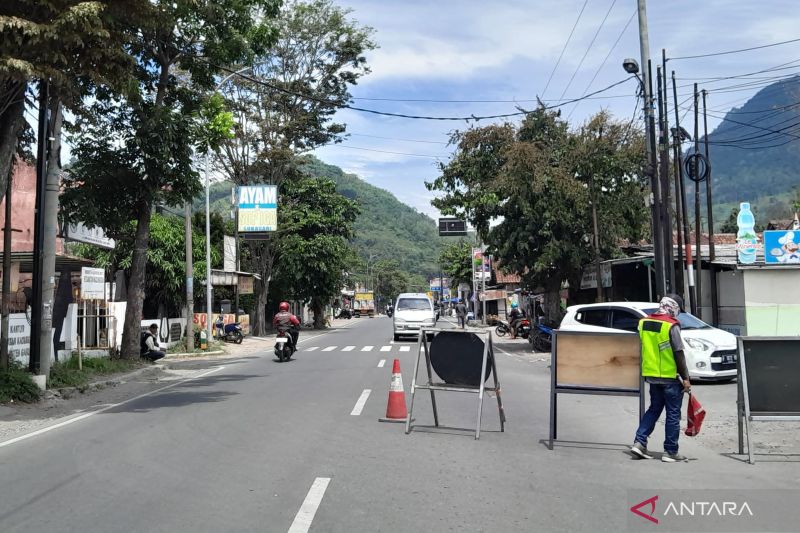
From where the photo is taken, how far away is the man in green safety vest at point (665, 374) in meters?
7.67

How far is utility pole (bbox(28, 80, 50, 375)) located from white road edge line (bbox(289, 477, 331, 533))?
9.53 m

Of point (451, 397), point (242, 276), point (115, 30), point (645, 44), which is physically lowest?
point (451, 397)

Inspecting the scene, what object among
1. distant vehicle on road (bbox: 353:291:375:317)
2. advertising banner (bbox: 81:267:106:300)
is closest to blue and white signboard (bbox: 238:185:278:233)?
advertising banner (bbox: 81:267:106:300)

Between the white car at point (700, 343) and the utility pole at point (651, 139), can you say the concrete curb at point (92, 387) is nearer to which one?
the white car at point (700, 343)

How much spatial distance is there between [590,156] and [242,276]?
20.1 meters

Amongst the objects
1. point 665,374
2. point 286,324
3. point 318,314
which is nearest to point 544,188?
point 286,324

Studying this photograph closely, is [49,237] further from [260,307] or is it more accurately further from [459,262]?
[459,262]

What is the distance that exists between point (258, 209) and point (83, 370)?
62.7ft

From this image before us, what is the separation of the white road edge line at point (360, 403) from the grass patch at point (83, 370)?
6.30 m

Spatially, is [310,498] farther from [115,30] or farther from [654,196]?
[654,196]

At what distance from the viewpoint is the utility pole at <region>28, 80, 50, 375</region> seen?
1380 cm

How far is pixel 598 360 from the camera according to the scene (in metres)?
8.52

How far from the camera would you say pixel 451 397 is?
1297 cm

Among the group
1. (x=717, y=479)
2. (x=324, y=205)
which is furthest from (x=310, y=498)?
(x=324, y=205)
